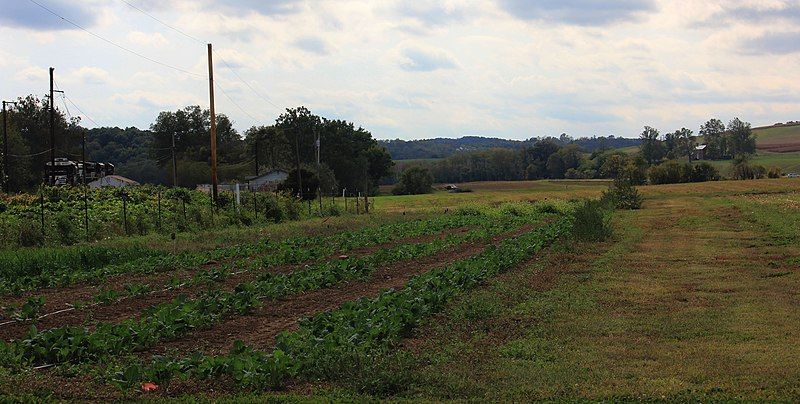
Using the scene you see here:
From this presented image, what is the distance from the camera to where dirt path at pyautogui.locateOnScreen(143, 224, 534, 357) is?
39.9 feet

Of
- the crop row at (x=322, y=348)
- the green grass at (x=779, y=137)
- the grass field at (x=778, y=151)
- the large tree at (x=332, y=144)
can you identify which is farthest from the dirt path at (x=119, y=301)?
the green grass at (x=779, y=137)

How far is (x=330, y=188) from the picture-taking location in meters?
93.5

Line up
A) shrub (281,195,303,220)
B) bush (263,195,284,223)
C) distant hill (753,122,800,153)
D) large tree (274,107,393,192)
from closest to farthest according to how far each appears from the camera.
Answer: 1. bush (263,195,284,223)
2. shrub (281,195,303,220)
3. large tree (274,107,393,192)
4. distant hill (753,122,800,153)

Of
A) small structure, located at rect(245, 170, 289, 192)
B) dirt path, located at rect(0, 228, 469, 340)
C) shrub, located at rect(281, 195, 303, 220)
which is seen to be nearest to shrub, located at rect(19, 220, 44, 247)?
dirt path, located at rect(0, 228, 469, 340)

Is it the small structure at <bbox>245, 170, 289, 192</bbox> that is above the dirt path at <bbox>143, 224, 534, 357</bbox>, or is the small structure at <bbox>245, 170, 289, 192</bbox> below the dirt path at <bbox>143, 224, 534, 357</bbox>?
above

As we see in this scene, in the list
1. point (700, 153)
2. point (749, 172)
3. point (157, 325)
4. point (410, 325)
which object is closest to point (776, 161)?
point (700, 153)

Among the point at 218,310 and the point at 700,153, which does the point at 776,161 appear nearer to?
the point at 700,153

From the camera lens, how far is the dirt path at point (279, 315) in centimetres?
1216

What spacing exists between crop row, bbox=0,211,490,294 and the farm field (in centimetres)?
12

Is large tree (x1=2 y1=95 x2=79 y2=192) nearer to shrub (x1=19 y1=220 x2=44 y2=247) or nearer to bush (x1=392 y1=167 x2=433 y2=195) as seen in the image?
bush (x1=392 y1=167 x2=433 y2=195)

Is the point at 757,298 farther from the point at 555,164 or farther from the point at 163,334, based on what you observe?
the point at 555,164

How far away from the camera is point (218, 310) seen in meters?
14.5

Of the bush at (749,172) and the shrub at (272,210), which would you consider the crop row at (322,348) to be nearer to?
the shrub at (272,210)

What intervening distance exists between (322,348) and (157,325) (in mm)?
3328
